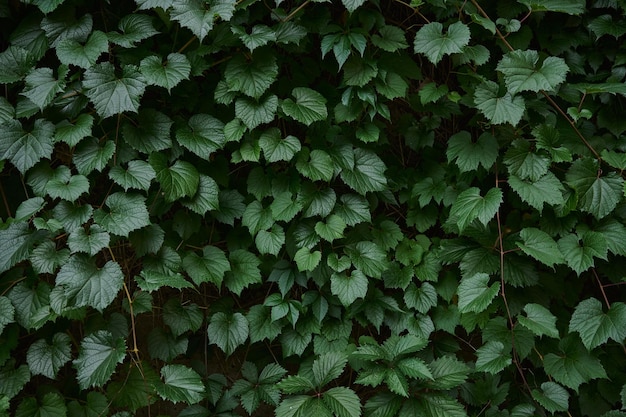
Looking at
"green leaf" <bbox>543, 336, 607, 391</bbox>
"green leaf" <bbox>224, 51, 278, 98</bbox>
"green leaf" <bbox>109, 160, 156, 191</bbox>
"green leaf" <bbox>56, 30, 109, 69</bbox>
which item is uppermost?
"green leaf" <bbox>56, 30, 109, 69</bbox>

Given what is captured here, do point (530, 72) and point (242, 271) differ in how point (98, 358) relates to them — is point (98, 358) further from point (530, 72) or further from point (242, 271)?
point (530, 72)

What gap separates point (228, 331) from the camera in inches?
81.2

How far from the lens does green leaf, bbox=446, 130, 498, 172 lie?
82.6 inches

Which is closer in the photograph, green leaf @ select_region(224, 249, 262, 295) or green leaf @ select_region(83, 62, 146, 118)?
green leaf @ select_region(83, 62, 146, 118)

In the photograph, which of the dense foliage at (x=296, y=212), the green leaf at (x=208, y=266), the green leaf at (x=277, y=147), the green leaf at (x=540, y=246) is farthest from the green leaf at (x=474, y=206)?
the green leaf at (x=208, y=266)

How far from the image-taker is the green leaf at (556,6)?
2115mm

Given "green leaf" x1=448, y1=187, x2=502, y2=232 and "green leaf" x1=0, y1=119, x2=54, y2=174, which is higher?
"green leaf" x1=0, y1=119, x2=54, y2=174

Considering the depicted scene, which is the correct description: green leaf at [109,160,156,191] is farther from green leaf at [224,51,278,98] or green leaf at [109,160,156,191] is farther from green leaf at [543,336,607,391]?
green leaf at [543,336,607,391]

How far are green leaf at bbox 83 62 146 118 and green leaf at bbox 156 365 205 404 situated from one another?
882 millimetres

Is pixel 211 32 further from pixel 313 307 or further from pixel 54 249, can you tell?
pixel 313 307

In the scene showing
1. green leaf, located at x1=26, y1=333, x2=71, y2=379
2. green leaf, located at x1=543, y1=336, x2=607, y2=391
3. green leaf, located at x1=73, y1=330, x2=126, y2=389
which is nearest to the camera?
green leaf, located at x1=73, y1=330, x2=126, y2=389

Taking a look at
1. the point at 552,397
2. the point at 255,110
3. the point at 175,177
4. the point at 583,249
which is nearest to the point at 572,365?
the point at 552,397

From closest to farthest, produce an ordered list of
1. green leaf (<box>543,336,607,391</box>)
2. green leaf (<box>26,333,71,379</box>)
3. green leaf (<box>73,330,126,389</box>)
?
green leaf (<box>73,330,126,389</box>) < green leaf (<box>26,333,71,379</box>) < green leaf (<box>543,336,607,391</box>)

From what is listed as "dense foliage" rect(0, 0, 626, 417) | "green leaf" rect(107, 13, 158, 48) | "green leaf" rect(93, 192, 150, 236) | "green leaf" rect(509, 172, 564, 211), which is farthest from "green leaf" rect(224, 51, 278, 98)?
"green leaf" rect(509, 172, 564, 211)
